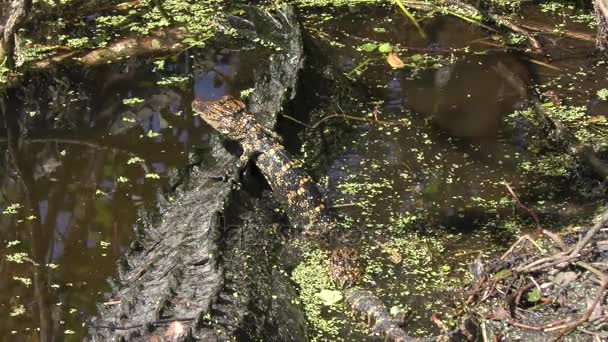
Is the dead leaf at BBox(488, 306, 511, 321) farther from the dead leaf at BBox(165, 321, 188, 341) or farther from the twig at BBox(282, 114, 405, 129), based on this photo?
the twig at BBox(282, 114, 405, 129)

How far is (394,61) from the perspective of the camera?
6172mm

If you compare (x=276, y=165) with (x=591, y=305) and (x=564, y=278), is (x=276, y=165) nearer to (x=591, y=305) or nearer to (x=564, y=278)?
(x=564, y=278)

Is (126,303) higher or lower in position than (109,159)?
higher

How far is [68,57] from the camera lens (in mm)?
6379

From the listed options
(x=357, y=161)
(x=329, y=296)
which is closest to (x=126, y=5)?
(x=357, y=161)

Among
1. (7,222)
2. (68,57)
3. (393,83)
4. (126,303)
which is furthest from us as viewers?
(68,57)

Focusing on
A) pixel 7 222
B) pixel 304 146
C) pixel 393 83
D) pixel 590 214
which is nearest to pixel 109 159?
pixel 7 222

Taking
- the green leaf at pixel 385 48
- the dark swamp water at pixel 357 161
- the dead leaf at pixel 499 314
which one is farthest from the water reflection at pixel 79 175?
the dead leaf at pixel 499 314

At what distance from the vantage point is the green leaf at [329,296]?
12.6 ft

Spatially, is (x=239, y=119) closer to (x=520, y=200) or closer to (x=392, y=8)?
(x=520, y=200)

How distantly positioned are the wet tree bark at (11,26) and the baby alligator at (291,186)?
1615 mm

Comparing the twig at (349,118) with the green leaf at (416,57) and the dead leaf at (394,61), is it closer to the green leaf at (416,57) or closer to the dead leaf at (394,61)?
the dead leaf at (394,61)

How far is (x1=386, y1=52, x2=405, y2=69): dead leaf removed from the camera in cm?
614

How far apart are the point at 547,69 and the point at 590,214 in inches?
74.5
